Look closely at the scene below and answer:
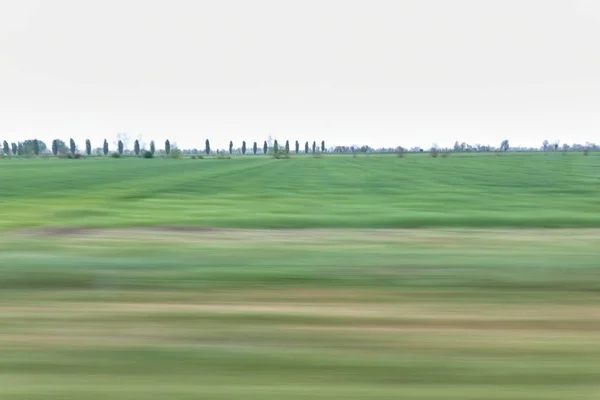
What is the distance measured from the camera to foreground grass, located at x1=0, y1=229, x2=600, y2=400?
3.17m

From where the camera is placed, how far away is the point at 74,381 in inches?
125

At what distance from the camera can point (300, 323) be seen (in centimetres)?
428

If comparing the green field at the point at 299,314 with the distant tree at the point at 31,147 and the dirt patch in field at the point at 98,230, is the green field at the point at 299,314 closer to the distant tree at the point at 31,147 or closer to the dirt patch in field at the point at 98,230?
the dirt patch in field at the point at 98,230

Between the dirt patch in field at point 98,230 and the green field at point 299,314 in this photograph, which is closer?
the green field at point 299,314

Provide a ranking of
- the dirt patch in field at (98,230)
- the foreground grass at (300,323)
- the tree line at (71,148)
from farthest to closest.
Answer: the tree line at (71,148), the dirt patch in field at (98,230), the foreground grass at (300,323)

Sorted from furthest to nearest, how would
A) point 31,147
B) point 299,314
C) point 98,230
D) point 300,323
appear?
point 31,147 < point 98,230 < point 299,314 < point 300,323

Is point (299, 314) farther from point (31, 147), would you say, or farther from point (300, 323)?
point (31, 147)

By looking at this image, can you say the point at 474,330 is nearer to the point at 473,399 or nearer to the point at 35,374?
the point at 473,399

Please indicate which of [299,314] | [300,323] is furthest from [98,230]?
[300,323]

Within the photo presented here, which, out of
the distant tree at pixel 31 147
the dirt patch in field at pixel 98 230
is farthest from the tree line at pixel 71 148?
the dirt patch in field at pixel 98 230

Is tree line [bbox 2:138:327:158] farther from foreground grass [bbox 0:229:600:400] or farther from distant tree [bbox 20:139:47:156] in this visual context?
foreground grass [bbox 0:229:600:400]

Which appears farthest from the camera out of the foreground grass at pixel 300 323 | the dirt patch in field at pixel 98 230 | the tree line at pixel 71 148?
the tree line at pixel 71 148

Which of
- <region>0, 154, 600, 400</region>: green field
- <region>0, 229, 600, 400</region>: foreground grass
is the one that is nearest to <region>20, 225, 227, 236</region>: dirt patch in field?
<region>0, 154, 600, 400</region>: green field

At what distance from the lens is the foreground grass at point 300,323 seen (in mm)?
3168
